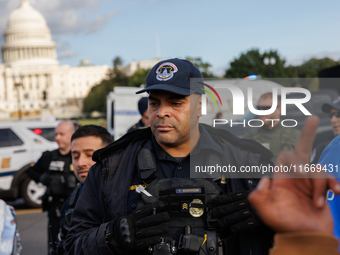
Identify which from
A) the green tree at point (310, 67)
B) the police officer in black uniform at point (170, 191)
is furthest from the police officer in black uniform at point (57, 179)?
the green tree at point (310, 67)

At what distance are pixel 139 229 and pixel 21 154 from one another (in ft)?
27.5

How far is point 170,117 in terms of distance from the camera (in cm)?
227

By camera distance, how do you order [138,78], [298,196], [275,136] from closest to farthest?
[298,196], [275,136], [138,78]

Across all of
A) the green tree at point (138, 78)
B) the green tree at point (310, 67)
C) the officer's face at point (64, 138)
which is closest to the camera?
the officer's face at point (64, 138)

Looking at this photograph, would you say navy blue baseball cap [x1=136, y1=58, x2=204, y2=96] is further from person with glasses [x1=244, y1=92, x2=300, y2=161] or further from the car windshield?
the car windshield

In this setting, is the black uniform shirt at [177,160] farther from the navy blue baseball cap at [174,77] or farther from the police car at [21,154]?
the police car at [21,154]

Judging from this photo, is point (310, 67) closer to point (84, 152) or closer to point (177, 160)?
point (84, 152)

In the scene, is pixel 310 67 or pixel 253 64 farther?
pixel 253 64

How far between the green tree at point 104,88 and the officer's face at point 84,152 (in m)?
73.1

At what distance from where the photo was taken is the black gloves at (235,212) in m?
2.00

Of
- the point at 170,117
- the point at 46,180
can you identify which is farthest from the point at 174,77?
the point at 46,180

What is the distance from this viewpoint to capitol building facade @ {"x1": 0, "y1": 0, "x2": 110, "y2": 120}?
11119cm

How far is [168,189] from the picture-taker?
210 centimetres

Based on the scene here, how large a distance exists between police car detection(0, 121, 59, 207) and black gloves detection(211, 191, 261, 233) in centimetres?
777
